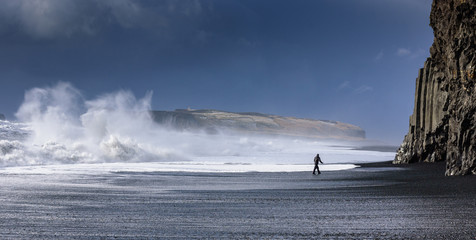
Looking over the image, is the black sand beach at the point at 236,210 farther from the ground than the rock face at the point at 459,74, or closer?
closer

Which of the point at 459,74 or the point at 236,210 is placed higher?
the point at 459,74

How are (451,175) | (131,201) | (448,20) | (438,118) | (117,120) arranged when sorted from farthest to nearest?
1. (117,120)
2. (438,118)
3. (448,20)
4. (451,175)
5. (131,201)

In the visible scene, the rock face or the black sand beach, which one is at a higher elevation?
the rock face

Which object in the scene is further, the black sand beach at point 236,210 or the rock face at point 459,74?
the rock face at point 459,74

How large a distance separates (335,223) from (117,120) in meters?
68.4

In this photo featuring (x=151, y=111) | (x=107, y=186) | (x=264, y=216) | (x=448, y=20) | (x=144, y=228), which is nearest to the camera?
(x=144, y=228)

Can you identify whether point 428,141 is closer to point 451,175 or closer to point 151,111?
point 451,175

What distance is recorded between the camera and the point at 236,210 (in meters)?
12.3

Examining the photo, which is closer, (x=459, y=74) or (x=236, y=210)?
(x=236, y=210)

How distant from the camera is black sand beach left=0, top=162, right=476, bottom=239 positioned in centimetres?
930

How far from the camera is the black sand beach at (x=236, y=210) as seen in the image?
366 inches

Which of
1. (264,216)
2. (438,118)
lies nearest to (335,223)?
(264,216)

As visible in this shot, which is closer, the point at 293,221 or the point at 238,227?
the point at 238,227

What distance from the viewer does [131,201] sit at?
14000 mm
